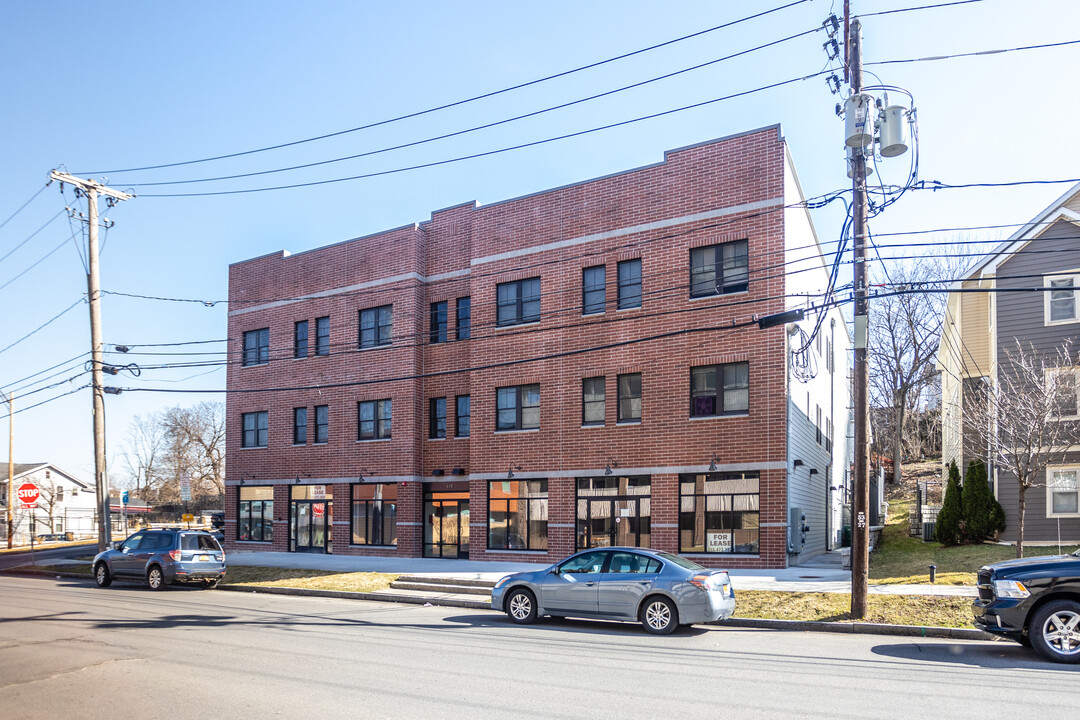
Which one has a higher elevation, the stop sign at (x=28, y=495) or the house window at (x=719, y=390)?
the house window at (x=719, y=390)

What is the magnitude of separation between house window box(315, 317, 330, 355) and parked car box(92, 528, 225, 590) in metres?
11.7

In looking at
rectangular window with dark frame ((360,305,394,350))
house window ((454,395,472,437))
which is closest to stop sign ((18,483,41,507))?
rectangular window with dark frame ((360,305,394,350))

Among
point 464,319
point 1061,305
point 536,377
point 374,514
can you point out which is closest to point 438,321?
point 464,319

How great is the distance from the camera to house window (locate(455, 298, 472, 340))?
1163 inches

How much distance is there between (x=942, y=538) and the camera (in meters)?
25.5

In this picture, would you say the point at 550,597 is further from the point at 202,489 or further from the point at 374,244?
the point at 202,489

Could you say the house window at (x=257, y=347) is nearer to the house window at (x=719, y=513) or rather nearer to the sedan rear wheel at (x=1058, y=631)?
the house window at (x=719, y=513)

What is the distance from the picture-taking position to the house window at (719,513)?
2234 centimetres

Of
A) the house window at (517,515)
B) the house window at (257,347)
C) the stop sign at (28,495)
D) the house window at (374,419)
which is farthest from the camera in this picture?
the house window at (257,347)

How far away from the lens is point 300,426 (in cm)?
3344

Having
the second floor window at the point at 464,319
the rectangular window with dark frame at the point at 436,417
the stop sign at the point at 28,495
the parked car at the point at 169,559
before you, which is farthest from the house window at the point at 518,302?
the stop sign at the point at 28,495

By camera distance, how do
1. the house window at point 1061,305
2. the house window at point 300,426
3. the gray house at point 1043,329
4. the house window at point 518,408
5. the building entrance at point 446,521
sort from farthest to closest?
the house window at point 300,426 → the building entrance at point 446,521 → the house window at point 518,408 → the house window at point 1061,305 → the gray house at point 1043,329

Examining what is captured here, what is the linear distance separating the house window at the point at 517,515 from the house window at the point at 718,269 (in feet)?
25.9

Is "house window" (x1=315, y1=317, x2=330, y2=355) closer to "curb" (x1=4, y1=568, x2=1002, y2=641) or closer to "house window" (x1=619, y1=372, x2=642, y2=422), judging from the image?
"house window" (x1=619, y1=372, x2=642, y2=422)
